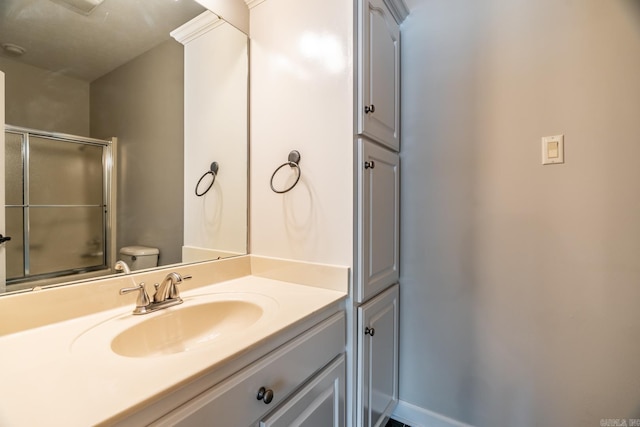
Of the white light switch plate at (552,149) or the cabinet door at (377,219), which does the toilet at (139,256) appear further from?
the white light switch plate at (552,149)

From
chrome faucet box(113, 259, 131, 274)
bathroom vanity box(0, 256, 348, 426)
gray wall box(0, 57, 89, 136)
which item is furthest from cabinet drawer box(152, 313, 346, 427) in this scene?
gray wall box(0, 57, 89, 136)

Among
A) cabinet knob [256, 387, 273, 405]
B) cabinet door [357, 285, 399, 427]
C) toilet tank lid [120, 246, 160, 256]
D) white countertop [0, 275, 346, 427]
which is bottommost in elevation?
cabinet door [357, 285, 399, 427]

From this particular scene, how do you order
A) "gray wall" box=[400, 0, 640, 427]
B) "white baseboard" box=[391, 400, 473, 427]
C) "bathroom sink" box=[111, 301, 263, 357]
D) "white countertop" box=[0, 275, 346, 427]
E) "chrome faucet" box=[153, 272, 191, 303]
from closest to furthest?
"white countertop" box=[0, 275, 346, 427]
"bathroom sink" box=[111, 301, 263, 357]
"chrome faucet" box=[153, 272, 191, 303]
"gray wall" box=[400, 0, 640, 427]
"white baseboard" box=[391, 400, 473, 427]

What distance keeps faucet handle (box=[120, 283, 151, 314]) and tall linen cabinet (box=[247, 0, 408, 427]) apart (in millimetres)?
515

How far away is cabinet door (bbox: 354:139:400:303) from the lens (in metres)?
1.06

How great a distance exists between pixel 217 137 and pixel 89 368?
3.32 ft

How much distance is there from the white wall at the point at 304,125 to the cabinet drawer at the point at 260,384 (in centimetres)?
31

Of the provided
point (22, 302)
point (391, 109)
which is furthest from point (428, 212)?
point (22, 302)

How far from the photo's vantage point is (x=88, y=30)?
910 mm

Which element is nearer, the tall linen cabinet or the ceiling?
the ceiling

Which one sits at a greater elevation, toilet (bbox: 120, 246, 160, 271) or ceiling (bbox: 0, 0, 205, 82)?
ceiling (bbox: 0, 0, 205, 82)

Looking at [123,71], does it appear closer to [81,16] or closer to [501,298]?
[81,16]

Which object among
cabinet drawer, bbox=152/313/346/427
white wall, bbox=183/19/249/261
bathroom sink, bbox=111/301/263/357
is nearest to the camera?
cabinet drawer, bbox=152/313/346/427

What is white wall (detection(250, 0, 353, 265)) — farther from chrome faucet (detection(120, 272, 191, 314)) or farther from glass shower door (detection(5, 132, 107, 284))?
glass shower door (detection(5, 132, 107, 284))
